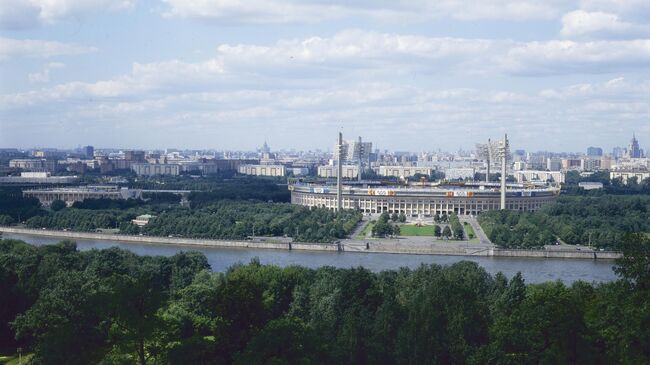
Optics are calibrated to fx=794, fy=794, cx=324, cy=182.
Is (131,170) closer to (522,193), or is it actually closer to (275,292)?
(522,193)

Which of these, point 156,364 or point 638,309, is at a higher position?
point 638,309

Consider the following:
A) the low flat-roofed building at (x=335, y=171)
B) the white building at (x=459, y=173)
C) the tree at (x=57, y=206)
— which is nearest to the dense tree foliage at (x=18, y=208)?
the tree at (x=57, y=206)

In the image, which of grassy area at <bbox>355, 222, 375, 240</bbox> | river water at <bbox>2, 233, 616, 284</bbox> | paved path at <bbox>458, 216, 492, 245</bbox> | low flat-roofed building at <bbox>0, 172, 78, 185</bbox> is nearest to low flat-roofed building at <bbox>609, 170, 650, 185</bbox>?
paved path at <bbox>458, 216, 492, 245</bbox>

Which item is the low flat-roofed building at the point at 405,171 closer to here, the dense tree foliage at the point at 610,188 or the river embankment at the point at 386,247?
the dense tree foliage at the point at 610,188

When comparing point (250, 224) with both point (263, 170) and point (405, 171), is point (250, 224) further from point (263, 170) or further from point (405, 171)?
point (263, 170)

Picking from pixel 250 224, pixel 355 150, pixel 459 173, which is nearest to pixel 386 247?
pixel 250 224

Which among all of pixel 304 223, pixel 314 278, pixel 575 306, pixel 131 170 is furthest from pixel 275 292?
pixel 131 170

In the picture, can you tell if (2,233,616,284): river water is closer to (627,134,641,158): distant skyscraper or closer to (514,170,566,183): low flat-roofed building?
(514,170,566,183): low flat-roofed building
